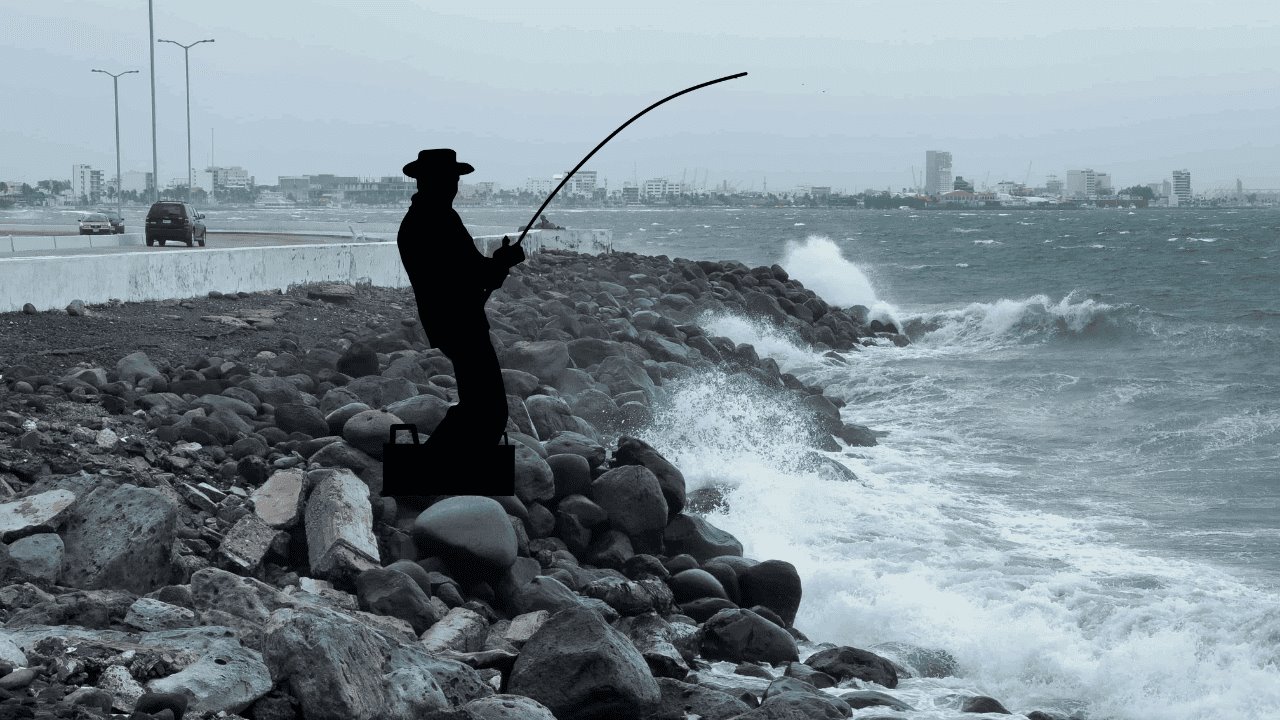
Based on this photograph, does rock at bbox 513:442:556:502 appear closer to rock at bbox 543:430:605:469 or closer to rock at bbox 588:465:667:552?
rock at bbox 588:465:667:552

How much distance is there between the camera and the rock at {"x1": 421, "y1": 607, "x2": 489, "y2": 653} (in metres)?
7.22

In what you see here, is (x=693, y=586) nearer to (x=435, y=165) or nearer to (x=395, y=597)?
(x=395, y=597)

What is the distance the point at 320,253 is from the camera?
816 inches

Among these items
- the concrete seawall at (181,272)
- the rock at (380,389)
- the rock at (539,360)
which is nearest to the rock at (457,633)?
the rock at (380,389)

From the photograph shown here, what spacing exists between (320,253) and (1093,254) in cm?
6121

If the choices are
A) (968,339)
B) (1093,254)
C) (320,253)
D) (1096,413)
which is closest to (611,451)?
(320,253)

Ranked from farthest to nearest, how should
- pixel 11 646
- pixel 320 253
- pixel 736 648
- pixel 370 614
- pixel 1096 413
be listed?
pixel 1096 413, pixel 320 253, pixel 736 648, pixel 370 614, pixel 11 646

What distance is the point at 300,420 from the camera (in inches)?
379

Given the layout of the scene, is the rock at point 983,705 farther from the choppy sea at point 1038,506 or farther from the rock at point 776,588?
the rock at point 776,588

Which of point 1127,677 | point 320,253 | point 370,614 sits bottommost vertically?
point 1127,677

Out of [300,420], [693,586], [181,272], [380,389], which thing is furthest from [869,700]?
[181,272]

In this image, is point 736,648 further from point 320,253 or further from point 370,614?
point 320,253

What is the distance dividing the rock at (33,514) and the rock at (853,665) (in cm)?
501

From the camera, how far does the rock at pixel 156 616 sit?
5.88 meters
